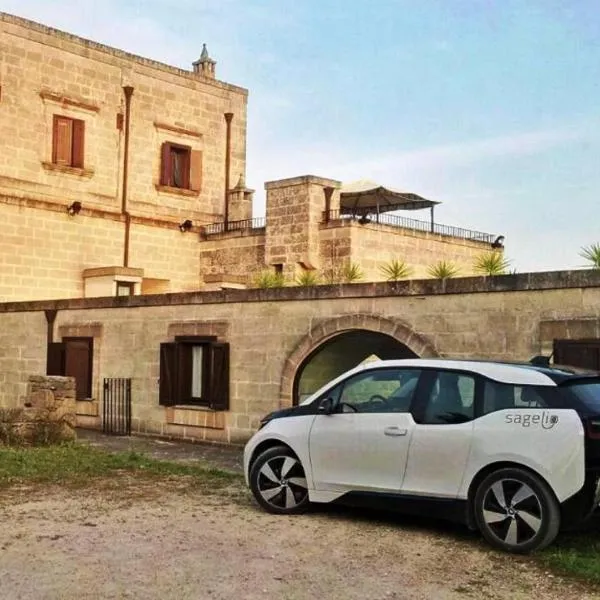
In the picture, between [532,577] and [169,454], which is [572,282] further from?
[169,454]

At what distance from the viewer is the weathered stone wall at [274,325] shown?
11164mm

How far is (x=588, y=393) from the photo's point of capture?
715 centimetres

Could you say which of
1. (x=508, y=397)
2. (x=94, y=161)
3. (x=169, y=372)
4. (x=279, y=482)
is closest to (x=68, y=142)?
(x=94, y=161)

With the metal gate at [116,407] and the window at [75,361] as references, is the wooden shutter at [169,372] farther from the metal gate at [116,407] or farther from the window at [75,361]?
the window at [75,361]

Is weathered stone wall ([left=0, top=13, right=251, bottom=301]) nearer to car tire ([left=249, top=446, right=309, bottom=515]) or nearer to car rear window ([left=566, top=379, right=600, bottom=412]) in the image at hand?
car tire ([left=249, top=446, right=309, bottom=515])

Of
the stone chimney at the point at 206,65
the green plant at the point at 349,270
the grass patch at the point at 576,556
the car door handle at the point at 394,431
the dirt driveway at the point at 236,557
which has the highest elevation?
the stone chimney at the point at 206,65

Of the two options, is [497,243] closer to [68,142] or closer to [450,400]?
[68,142]

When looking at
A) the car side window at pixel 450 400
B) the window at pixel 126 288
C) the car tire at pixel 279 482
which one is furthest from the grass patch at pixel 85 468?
the window at pixel 126 288

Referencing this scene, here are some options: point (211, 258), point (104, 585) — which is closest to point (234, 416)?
point (104, 585)

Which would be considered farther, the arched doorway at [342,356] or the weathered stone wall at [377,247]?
the weathered stone wall at [377,247]

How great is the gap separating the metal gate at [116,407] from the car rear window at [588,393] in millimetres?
11344

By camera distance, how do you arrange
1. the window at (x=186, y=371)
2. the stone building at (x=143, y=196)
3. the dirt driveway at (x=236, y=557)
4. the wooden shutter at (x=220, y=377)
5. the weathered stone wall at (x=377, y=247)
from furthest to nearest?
the stone building at (x=143, y=196), the weathered stone wall at (x=377, y=247), the window at (x=186, y=371), the wooden shutter at (x=220, y=377), the dirt driveway at (x=236, y=557)

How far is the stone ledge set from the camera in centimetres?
1088

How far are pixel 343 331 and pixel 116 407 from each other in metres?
6.05
